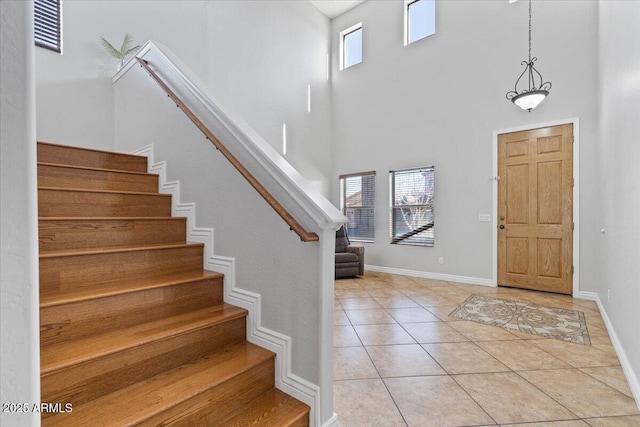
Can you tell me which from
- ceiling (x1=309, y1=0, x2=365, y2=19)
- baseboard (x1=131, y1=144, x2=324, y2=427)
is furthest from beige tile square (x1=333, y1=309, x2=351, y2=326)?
ceiling (x1=309, y1=0, x2=365, y2=19)

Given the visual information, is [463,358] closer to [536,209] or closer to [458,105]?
[536,209]

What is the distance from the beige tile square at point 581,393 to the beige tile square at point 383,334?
35.7 inches

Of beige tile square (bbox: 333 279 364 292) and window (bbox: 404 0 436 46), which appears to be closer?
beige tile square (bbox: 333 279 364 292)

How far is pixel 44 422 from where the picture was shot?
109 centimetres

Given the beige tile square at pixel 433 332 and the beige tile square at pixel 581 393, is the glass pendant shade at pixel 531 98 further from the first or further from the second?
the beige tile square at pixel 581 393

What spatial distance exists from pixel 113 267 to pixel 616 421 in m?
2.91

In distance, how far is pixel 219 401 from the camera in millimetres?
1383

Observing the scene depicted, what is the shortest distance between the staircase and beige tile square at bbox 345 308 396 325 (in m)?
1.68

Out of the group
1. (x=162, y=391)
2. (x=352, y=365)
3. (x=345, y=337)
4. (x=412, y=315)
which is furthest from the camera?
(x=412, y=315)

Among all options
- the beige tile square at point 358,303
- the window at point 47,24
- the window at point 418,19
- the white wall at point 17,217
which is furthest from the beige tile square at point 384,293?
the window at point 47,24

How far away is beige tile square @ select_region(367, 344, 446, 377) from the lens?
2.14 m

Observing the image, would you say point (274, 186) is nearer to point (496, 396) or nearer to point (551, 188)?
point (496, 396)

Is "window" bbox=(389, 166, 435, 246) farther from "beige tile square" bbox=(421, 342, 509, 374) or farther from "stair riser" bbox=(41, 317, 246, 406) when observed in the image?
"stair riser" bbox=(41, 317, 246, 406)

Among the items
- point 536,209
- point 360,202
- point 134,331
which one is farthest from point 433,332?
point 360,202
